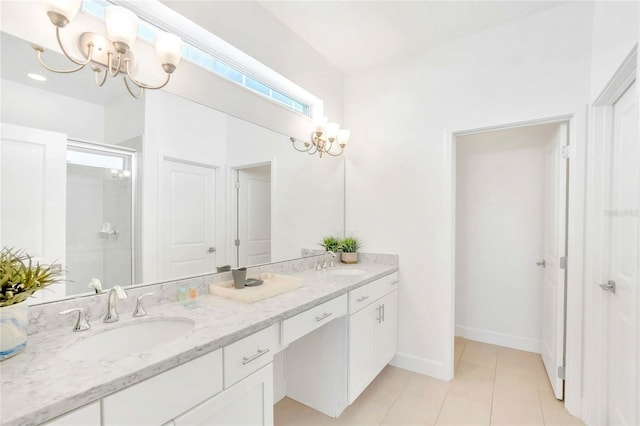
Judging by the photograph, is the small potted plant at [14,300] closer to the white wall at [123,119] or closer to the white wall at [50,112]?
the white wall at [50,112]

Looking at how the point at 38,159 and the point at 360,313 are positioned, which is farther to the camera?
the point at 360,313

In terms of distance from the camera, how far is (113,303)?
1246 mm

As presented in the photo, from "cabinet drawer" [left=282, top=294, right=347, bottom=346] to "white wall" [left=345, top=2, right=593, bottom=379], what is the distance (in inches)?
40.6

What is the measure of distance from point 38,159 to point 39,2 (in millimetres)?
617

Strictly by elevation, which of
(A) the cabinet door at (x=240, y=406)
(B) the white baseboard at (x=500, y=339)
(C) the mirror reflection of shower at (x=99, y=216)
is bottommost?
(B) the white baseboard at (x=500, y=339)

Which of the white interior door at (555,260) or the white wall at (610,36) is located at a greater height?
the white wall at (610,36)

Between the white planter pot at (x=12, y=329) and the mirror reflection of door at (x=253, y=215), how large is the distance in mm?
1070

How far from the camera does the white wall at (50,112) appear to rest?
109 cm

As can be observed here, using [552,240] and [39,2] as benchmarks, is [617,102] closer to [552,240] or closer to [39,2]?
[552,240]

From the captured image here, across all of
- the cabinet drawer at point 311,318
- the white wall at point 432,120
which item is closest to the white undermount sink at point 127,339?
the cabinet drawer at point 311,318

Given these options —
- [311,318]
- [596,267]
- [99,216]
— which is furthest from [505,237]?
[99,216]

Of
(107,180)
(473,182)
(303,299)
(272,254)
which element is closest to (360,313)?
(303,299)

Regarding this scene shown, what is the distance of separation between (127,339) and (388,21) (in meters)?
2.56

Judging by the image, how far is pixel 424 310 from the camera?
2541 mm
